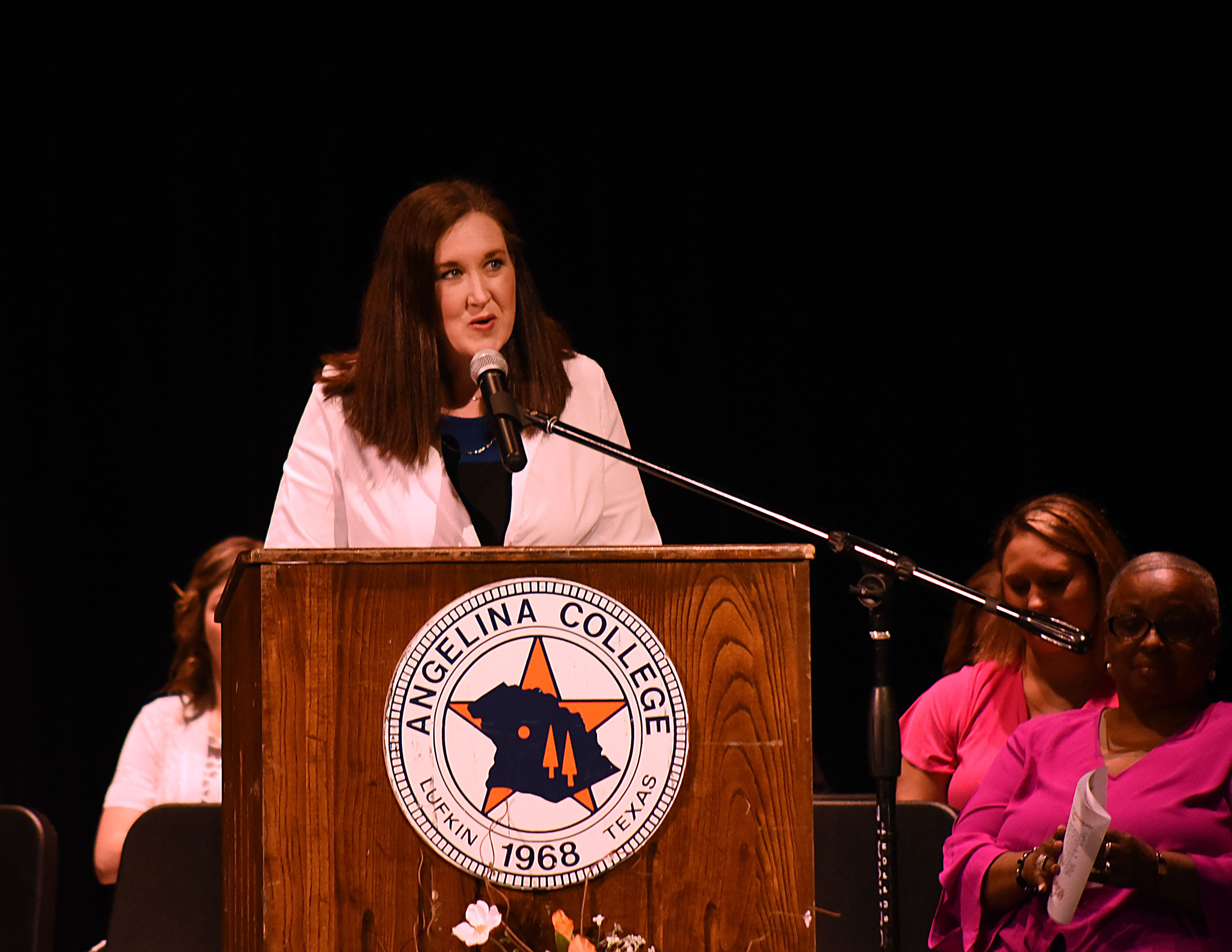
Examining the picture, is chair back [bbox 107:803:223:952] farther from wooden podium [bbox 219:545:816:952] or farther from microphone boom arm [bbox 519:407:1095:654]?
microphone boom arm [bbox 519:407:1095:654]

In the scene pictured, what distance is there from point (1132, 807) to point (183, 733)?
225 cm

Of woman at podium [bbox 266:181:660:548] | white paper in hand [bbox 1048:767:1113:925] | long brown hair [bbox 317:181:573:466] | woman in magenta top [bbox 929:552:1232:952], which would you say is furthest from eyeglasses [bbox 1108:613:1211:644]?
long brown hair [bbox 317:181:573:466]

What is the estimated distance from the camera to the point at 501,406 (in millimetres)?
1575

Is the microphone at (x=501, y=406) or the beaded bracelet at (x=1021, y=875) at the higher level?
the microphone at (x=501, y=406)

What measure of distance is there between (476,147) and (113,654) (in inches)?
67.0

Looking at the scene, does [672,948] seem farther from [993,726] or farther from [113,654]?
[113,654]

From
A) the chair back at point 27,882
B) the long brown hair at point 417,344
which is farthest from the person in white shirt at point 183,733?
the long brown hair at point 417,344

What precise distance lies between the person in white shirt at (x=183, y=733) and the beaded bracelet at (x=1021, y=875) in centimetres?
195

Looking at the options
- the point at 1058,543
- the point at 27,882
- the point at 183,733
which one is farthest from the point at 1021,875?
the point at 183,733

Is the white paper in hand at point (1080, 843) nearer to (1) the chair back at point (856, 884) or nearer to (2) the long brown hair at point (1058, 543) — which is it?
(1) the chair back at point (856, 884)

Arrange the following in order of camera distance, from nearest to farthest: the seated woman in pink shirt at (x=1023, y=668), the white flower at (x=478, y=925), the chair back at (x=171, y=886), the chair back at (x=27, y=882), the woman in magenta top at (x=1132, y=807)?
the white flower at (x=478, y=925), the woman in magenta top at (x=1132, y=807), the chair back at (x=171, y=886), the chair back at (x=27, y=882), the seated woman in pink shirt at (x=1023, y=668)

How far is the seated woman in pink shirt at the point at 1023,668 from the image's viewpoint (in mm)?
2635

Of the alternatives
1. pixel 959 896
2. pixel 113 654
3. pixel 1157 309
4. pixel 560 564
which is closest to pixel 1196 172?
pixel 1157 309

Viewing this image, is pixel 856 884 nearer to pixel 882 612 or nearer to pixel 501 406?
pixel 882 612
